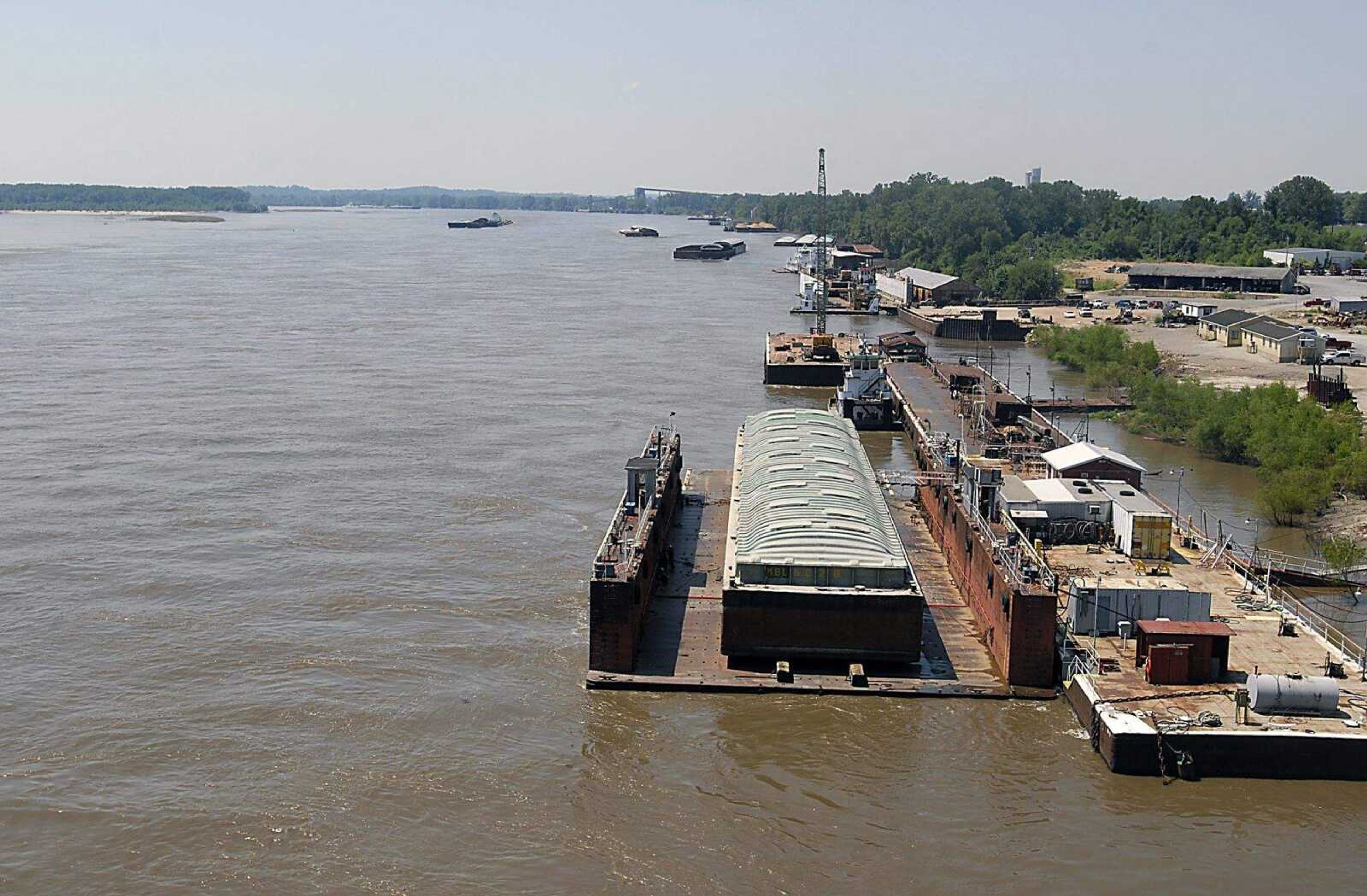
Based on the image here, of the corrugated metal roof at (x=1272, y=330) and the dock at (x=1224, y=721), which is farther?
the corrugated metal roof at (x=1272, y=330)

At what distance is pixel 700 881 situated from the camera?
59.1 ft

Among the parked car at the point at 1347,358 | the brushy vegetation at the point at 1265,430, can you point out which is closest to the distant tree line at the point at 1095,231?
the parked car at the point at 1347,358

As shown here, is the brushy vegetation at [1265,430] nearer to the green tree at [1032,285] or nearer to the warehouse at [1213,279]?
the green tree at [1032,285]

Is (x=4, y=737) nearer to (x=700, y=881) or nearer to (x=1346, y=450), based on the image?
A: (x=700, y=881)

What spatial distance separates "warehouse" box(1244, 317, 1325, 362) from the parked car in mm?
524

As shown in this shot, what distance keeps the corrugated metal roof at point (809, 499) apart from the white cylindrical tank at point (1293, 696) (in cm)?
579

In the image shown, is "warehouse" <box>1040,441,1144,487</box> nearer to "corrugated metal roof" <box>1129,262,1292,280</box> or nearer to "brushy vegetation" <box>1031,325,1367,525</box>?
"brushy vegetation" <box>1031,325,1367,525</box>

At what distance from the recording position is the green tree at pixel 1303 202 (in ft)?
458

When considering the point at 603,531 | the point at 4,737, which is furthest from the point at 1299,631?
→ the point at 4,737

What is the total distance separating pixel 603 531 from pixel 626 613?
9.78 m

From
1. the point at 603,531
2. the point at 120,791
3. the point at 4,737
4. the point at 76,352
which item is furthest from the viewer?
the point at 76,352

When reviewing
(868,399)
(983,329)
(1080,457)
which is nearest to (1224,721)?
(1080,457)

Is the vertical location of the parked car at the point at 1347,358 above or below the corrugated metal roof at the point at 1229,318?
below

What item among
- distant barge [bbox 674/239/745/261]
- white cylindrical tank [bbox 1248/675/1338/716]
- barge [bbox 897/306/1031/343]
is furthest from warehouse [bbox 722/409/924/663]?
distant barge [bbox 674/239/745/261]
